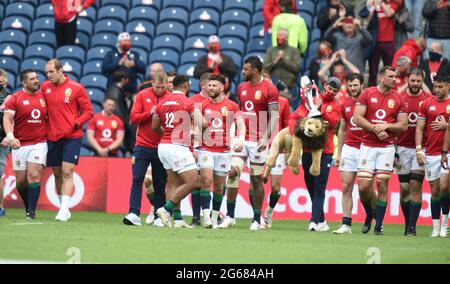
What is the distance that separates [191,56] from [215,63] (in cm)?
200

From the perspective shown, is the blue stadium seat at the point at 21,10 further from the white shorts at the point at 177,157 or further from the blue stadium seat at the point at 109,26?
the white shorts at the point at 177,157

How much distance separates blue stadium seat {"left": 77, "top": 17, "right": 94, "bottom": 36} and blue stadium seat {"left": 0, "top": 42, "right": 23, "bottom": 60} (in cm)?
145

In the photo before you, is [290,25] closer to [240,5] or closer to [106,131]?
[240,5]

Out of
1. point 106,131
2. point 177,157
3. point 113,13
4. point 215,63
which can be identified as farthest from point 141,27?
point 177,157

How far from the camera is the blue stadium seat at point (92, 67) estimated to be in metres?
23.0

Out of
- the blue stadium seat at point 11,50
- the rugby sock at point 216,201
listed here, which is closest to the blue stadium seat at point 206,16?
the blue stadium seat at point 11,50

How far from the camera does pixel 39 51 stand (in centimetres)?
2361

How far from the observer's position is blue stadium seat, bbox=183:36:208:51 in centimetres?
2305

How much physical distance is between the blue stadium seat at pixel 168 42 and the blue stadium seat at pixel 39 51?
94.2 inches

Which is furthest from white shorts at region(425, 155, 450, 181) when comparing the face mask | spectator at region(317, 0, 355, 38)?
spectator at region(317, 0, 355, 38)

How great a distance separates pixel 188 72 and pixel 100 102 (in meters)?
1.99

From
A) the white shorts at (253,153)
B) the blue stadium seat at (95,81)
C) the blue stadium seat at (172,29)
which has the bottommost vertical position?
the white shorts at (253,153)

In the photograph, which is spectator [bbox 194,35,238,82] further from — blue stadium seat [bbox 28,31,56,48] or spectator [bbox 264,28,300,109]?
blue stadium seat [bbox 28,31,56,48]
